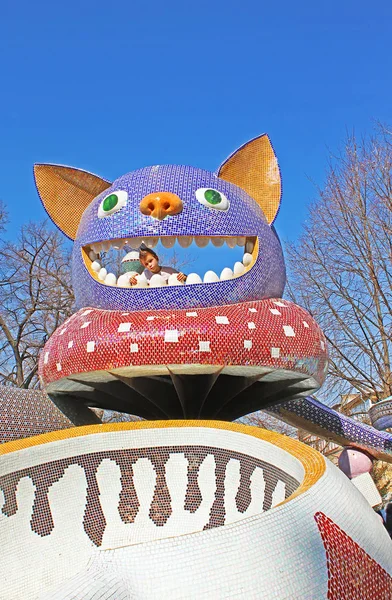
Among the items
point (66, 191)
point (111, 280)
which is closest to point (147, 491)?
point (111, 280)

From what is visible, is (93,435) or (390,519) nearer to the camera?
(93,435)

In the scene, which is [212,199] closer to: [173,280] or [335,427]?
[173,280]

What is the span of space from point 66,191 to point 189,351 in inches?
94.0

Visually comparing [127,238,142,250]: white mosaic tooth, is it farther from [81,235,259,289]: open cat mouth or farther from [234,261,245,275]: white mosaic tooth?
[234,261,245,275]: white mosaic tooth

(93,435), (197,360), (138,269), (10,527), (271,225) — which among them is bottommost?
(10,527)

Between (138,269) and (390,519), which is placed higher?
(138,269)

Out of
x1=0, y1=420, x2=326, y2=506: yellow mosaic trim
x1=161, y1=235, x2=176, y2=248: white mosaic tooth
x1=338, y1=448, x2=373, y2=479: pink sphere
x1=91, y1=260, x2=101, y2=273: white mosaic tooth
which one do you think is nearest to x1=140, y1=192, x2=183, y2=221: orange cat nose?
x1=161, y1=235, x2=176, y2=248: white mosaic tooth

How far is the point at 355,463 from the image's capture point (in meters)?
5.95

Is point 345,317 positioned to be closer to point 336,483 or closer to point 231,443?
point 231,443

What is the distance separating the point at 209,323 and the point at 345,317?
8738 millimetres

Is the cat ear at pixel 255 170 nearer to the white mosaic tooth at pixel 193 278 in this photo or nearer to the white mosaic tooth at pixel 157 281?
the white mosaic tooth at pixel 193 278

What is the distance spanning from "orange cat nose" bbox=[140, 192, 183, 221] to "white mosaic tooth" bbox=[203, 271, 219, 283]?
528mm

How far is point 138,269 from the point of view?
203 inches

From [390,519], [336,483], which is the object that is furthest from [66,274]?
[336,483]
